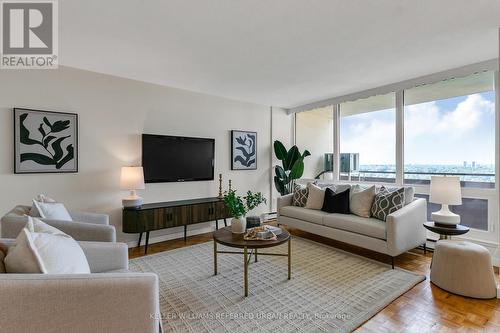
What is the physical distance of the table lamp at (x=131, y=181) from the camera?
3367mm

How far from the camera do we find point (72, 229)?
7.01 ft

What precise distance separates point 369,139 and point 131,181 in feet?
12.5

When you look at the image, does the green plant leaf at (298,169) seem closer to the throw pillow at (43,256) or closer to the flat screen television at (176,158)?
the flat screen television at (176,158)

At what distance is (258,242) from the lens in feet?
8.02

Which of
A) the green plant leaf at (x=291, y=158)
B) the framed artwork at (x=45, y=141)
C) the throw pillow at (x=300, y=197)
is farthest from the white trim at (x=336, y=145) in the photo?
the framed artwork at (x=45, y=141)

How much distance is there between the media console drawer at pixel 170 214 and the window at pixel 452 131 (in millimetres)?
3004

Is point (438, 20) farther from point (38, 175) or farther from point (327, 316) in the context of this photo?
point (38, 175)

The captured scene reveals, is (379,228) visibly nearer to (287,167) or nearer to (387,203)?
(387,203)

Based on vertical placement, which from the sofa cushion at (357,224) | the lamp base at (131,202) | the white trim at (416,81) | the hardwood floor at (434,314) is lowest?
the hardwood floor at (434,314)

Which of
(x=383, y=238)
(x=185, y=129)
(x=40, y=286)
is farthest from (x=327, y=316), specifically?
(x=185, y=129)

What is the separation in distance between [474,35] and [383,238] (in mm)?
2215

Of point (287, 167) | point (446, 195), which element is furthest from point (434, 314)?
point (287, 167)

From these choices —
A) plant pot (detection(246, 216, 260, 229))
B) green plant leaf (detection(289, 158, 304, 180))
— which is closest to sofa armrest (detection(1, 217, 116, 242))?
plant pot (detection(246, 216, 260, 229))

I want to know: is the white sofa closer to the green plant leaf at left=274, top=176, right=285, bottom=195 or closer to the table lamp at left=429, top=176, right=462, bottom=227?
the table lamp at left=429, top=176, right=462, bottom=227
